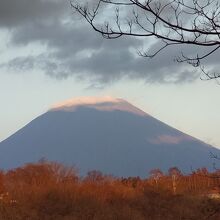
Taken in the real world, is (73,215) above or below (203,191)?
below

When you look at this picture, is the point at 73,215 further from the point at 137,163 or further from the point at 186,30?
the point at 137,163

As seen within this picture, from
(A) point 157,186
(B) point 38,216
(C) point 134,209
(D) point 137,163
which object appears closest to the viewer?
(B) point 38,216

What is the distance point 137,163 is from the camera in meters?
199

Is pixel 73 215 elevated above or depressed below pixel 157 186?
below

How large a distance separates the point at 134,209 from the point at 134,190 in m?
5.44

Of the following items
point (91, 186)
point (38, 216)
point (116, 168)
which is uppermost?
point (116, 168)

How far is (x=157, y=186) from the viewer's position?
3294 centimetres

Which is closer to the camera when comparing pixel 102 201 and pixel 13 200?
pixel 13 200

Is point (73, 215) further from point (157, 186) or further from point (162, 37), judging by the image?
point (162, 37)

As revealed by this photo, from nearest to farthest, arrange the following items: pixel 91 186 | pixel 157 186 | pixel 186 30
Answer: pixel 186 30, pixel 91 186, pixel 157 186

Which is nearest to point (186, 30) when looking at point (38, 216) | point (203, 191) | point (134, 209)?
point (38, 216)

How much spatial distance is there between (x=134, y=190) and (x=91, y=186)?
130 inches

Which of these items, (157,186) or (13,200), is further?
(157,186)

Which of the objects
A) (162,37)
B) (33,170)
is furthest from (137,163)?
(162,37)
